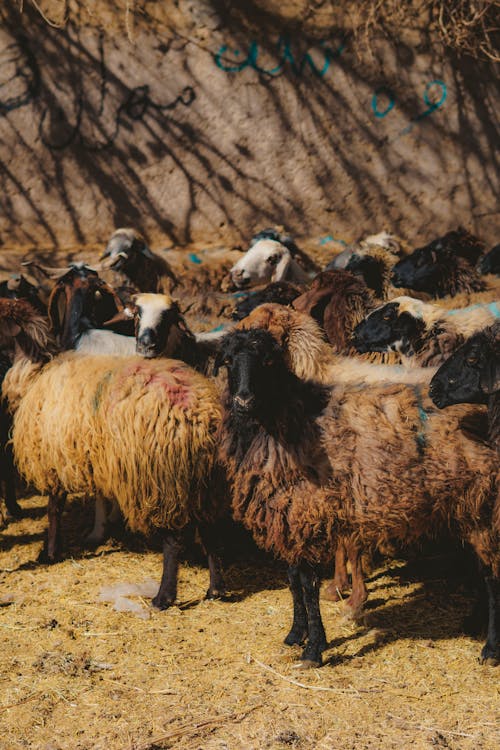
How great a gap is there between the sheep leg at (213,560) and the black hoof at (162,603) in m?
0.26

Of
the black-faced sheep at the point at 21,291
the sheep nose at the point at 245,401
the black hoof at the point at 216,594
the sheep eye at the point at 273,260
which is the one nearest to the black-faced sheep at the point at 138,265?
the black-faced sheep at the point at 21,291

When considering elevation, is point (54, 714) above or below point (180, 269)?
below

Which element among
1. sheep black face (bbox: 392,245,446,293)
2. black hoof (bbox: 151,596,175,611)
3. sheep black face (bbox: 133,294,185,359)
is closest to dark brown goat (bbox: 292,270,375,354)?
sheep black face (bbox: 133,294,185,359)

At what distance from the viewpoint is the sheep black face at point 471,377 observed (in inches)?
156

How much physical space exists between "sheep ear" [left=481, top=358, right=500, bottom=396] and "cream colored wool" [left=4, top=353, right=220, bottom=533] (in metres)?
1.60

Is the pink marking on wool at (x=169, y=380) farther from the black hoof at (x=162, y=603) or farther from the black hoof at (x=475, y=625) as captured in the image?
the black hoof at (x=475, y=625)

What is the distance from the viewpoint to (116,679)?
405 cm

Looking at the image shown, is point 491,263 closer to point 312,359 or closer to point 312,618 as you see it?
point 312,359

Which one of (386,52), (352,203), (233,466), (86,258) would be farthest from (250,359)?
(386,52)

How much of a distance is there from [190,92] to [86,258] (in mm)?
2333

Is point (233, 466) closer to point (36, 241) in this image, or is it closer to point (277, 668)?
point (277, 668)

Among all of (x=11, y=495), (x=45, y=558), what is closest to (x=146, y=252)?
(x=11, y=495)

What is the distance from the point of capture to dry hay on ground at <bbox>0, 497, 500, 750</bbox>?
352cm

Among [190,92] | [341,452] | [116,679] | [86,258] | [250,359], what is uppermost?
[190,92]
